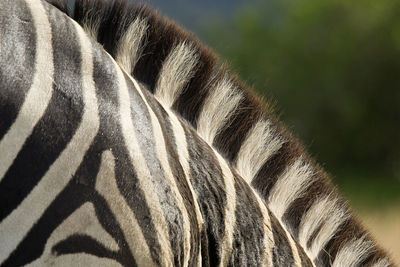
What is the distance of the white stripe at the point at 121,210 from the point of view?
3.03 metres

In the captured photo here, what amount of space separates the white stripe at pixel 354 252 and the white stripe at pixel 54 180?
157cm

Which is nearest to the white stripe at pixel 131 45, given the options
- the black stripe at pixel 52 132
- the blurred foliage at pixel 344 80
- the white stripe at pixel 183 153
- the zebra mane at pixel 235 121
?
the zebra mane at pixel 235 121

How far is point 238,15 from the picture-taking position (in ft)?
173

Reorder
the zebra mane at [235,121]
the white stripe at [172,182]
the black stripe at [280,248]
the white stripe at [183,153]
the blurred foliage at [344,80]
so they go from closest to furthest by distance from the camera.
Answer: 1. the white stripe at [172,182]
2. the white stripe at [183,153]
3. the zebra mane at [235,121]
4. the black stripe at [280,248]
5. the blurred foliage at [344,80]

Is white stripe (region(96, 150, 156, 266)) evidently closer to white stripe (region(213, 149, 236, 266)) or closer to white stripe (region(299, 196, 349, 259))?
white stripe (region(213, 149, 236, 266))

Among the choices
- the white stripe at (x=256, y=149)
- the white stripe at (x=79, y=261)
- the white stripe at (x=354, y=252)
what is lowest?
the white stripe at (x=79, y=261)

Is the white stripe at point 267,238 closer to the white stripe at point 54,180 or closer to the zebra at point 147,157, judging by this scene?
the zebra at point 147,157

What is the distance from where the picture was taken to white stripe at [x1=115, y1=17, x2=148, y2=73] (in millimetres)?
3523

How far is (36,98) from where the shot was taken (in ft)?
9.80

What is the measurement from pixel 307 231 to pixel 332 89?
42.2 meters

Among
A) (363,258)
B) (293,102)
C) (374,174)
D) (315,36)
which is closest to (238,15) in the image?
(315,36)

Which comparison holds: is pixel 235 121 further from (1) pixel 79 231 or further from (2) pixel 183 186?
(1) pixel 79 231

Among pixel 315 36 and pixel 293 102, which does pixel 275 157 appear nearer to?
pixel 293 102

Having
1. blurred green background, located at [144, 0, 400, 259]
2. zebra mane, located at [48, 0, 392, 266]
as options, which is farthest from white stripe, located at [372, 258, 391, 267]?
blurred green background, located at [144, 0, 400, 259]
